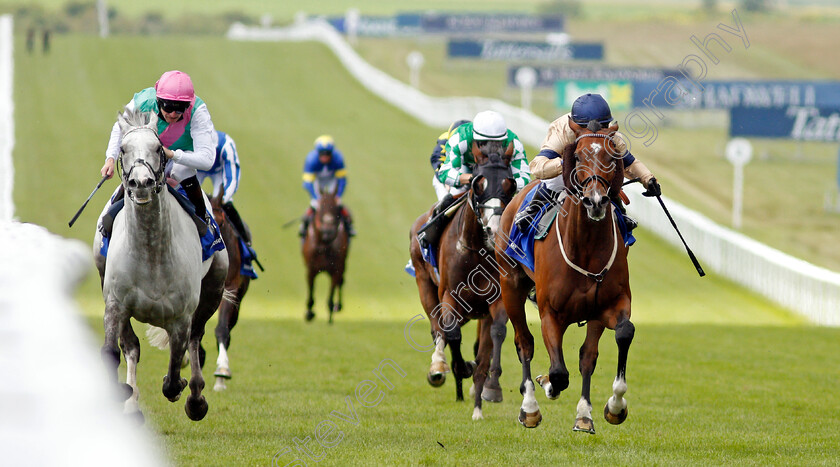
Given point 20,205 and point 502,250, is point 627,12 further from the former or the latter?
point 502,250

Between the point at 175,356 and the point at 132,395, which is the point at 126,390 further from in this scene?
the point at 175,356

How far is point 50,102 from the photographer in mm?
34781

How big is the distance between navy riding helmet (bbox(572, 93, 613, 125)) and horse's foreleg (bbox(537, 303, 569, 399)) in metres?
1.18

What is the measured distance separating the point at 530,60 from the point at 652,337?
44938mm

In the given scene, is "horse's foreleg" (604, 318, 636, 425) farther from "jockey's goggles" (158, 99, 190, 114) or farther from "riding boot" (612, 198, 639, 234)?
"jockey's goggles" (158, 99, 190, 114)

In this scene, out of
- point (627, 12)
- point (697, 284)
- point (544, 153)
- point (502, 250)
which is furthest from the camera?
point (627, 12)

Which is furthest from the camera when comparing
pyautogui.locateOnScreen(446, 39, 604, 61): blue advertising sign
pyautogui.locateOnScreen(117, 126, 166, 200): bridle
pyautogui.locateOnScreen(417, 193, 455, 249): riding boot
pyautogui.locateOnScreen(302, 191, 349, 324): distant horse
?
pyautogui.locateOnScreen(446, 39, 604, 61): blue advertising sign

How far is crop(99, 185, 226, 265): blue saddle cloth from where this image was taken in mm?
7105

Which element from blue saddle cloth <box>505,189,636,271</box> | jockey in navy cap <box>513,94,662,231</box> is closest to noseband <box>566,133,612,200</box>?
jockey in navy cap <box>513,94,662,231</box>

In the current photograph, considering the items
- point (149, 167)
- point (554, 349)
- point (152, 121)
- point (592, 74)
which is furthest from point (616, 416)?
point (592, 74)

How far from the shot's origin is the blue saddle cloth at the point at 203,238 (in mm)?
7105

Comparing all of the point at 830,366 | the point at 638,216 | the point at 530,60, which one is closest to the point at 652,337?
the point at 830,366

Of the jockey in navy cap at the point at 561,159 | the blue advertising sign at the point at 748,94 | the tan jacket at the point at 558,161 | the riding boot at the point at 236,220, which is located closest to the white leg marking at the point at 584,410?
the jockey in navy cap at the point at 561,159

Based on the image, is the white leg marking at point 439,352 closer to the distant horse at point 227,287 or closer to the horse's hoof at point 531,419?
the horse's hoof at point 531,419
